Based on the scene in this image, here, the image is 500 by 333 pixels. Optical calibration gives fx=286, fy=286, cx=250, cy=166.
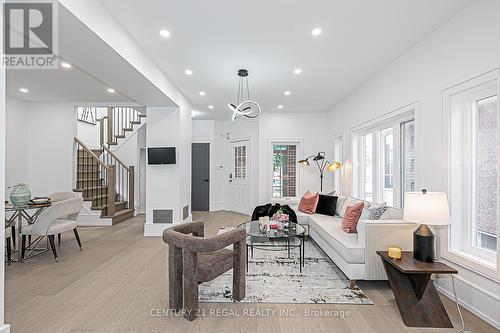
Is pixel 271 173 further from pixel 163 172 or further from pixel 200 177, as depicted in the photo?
pixel 163 172

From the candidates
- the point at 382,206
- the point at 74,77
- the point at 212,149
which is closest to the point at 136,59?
the point at 74,77

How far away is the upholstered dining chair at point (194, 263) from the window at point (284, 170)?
479cm

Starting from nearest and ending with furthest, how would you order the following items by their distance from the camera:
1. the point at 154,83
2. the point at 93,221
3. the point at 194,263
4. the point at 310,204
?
the point at 194,263, the point at 154,83, the point at 310,204, the point at 93,221

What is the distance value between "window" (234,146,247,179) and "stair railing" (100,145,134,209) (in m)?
2.87

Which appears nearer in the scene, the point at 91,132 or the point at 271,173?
the point at 271,173

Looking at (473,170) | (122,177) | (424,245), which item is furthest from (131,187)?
(473,170)

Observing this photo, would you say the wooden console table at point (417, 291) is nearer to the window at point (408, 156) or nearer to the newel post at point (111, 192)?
the window at point (408, 156)

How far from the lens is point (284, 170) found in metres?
7.65

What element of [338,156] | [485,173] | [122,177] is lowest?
[122,177]

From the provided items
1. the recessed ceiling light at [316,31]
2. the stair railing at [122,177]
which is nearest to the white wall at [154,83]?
the recessed ceiling light at [316,31]

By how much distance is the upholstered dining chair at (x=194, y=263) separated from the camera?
2.48 m

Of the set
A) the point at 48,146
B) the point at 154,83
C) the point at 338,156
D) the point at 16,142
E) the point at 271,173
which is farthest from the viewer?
the point at 271,173

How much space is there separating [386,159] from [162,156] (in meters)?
4.05

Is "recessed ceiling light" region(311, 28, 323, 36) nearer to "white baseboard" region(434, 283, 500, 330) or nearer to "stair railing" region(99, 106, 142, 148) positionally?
"white baseboard" region(434, 283, 500, 330)
